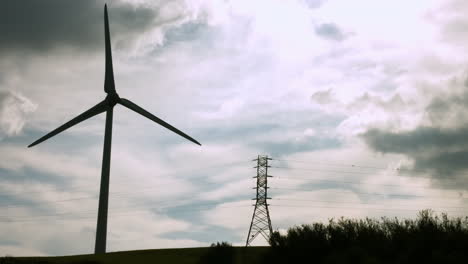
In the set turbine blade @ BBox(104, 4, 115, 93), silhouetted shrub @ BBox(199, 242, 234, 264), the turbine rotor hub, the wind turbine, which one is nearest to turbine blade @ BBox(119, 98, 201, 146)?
the wind turbine

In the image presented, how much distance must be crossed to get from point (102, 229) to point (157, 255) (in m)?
16.5

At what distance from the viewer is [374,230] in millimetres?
75938

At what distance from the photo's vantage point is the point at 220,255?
8200cm

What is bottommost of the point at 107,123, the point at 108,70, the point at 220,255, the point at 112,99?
the point at 220,255

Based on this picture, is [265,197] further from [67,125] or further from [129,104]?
[67,125]

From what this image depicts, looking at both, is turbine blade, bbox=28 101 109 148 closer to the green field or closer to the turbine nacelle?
the turbine nacelle

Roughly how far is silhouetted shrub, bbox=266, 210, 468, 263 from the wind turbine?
85.6ft

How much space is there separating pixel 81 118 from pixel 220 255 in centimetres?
3338

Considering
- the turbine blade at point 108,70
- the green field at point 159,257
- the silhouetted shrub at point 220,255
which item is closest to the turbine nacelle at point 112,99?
the turbine blade at point 108,70

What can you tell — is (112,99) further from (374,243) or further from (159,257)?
(374,243)

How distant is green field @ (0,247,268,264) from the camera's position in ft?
285

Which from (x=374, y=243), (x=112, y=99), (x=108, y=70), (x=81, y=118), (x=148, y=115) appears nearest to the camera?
(x=374, y=243)

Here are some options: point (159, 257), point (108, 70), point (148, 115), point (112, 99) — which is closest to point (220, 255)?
point (159, 257)

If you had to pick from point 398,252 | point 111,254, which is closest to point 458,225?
point 398,252
